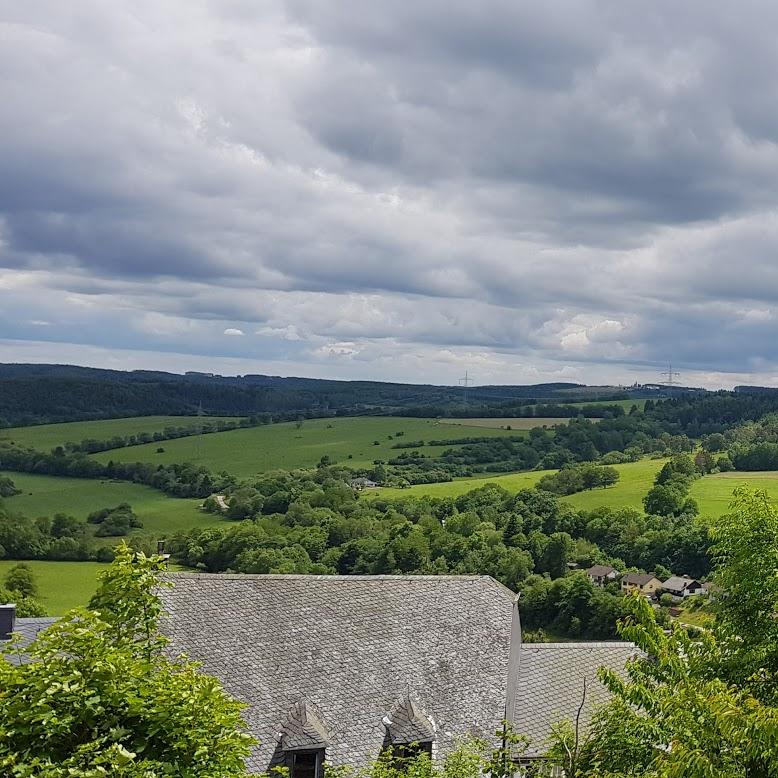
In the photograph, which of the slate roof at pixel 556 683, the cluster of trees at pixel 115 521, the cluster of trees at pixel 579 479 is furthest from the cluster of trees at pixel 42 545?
the slate roof at pixel 556 683

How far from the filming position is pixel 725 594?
2130 centimetres

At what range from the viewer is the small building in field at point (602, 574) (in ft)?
434

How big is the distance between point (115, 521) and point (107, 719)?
139m

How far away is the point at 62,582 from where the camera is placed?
353 ft

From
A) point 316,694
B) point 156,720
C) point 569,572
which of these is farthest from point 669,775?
point 569,572

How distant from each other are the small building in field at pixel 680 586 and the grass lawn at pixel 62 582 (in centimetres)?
8492

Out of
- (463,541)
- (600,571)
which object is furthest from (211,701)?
(600,571)

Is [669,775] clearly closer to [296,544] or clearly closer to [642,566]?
[296,544]

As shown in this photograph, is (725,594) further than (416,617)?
No

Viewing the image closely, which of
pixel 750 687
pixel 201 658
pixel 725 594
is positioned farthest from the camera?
pixel 201 658

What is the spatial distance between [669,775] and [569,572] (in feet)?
422

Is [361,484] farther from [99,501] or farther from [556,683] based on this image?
[556,683]

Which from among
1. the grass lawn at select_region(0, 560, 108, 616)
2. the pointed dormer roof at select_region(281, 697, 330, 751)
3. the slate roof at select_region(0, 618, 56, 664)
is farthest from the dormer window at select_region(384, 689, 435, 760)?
the grass lawn at select_region(0, 560, 108, 616)

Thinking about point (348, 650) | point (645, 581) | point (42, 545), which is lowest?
point (645, 581)
